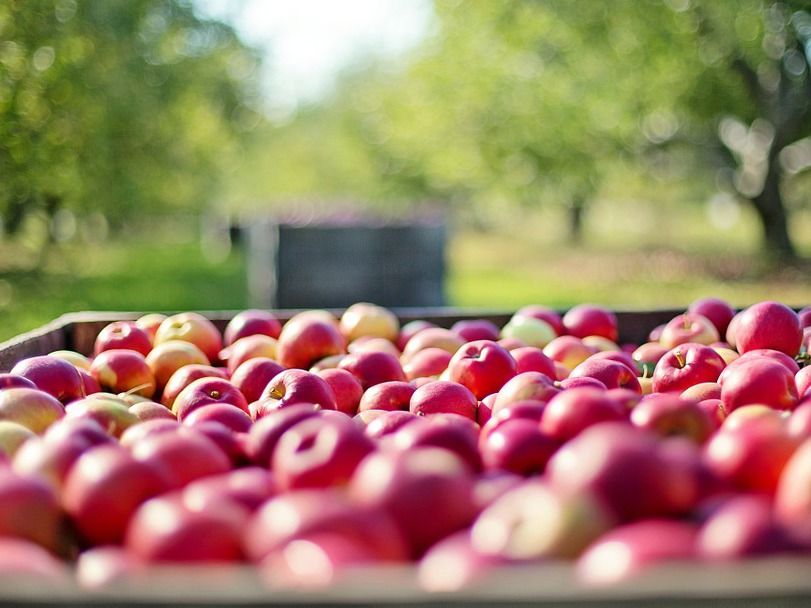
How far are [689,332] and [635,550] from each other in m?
2.34

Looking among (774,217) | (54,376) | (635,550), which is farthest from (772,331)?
(774,217)

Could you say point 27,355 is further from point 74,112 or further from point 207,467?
point 74,112

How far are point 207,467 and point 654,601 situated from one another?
91 centimetres

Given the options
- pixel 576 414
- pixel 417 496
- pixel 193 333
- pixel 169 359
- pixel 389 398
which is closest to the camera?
pixel 417 496

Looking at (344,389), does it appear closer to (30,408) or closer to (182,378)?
(182,378)

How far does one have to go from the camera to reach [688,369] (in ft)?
9.27

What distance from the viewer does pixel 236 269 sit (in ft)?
70.0

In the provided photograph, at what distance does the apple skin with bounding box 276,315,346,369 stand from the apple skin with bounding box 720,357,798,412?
60.5 inches

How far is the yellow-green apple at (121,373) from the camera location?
Result: 316 centimetres

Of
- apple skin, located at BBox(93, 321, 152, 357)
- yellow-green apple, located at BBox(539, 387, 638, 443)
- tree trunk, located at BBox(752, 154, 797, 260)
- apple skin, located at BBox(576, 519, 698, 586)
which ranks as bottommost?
apple skin, located at BBox(576, 519, 698, 586)

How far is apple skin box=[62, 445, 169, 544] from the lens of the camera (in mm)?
1589

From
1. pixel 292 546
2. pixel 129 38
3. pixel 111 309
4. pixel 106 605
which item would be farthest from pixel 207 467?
pixel 129 38

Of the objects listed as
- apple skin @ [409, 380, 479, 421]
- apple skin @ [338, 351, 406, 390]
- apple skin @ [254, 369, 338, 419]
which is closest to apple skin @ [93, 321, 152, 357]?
apple skin @ [338, 351, 406, 390]

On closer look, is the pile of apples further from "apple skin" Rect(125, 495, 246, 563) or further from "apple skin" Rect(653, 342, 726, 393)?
"apple skin" Rect(653, 342, 726, 393)
